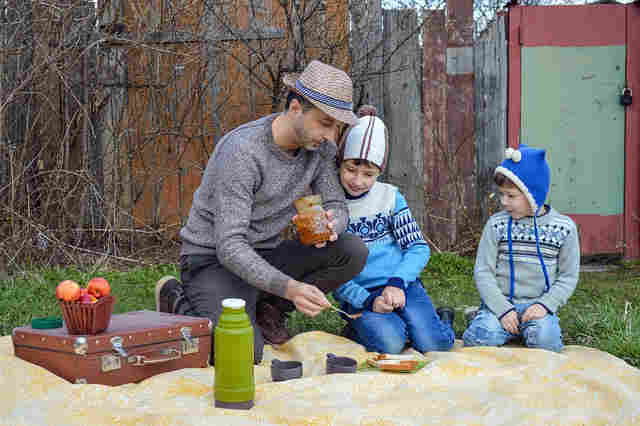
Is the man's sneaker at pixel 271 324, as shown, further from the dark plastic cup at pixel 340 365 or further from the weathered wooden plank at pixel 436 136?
the weathered wooden plank at pixel 436 136

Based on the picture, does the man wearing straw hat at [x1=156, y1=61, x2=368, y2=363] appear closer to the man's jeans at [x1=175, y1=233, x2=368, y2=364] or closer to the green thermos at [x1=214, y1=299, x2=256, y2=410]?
the man's jeans at [x1=175, y1=233, x2=368, y2=364]

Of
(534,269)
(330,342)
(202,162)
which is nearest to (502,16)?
(202,162)

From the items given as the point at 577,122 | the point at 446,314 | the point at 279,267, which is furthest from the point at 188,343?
the point at 577,122

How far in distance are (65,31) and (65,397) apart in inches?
146

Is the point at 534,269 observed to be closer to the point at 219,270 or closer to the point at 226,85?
the point at 219,270

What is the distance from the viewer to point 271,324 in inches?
146

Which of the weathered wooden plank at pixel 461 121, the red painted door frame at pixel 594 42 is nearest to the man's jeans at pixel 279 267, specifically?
the weathered wooden plank at pixel 461 121

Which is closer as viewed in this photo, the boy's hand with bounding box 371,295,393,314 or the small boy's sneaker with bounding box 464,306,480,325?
the boy's hand with bounding box 371,295,393,314

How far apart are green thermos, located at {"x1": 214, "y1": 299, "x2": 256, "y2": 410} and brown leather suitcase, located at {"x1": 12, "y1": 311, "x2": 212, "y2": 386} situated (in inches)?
21.2

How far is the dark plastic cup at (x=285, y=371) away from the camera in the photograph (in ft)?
9.33

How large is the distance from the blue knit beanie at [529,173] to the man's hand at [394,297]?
0.79m

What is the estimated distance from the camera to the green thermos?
7.62 feet

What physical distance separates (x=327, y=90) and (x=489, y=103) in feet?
11.3

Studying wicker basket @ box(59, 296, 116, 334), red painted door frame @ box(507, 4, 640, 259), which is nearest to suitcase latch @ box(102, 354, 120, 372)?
wicker basket @ box(59, 296, 116, 334)
